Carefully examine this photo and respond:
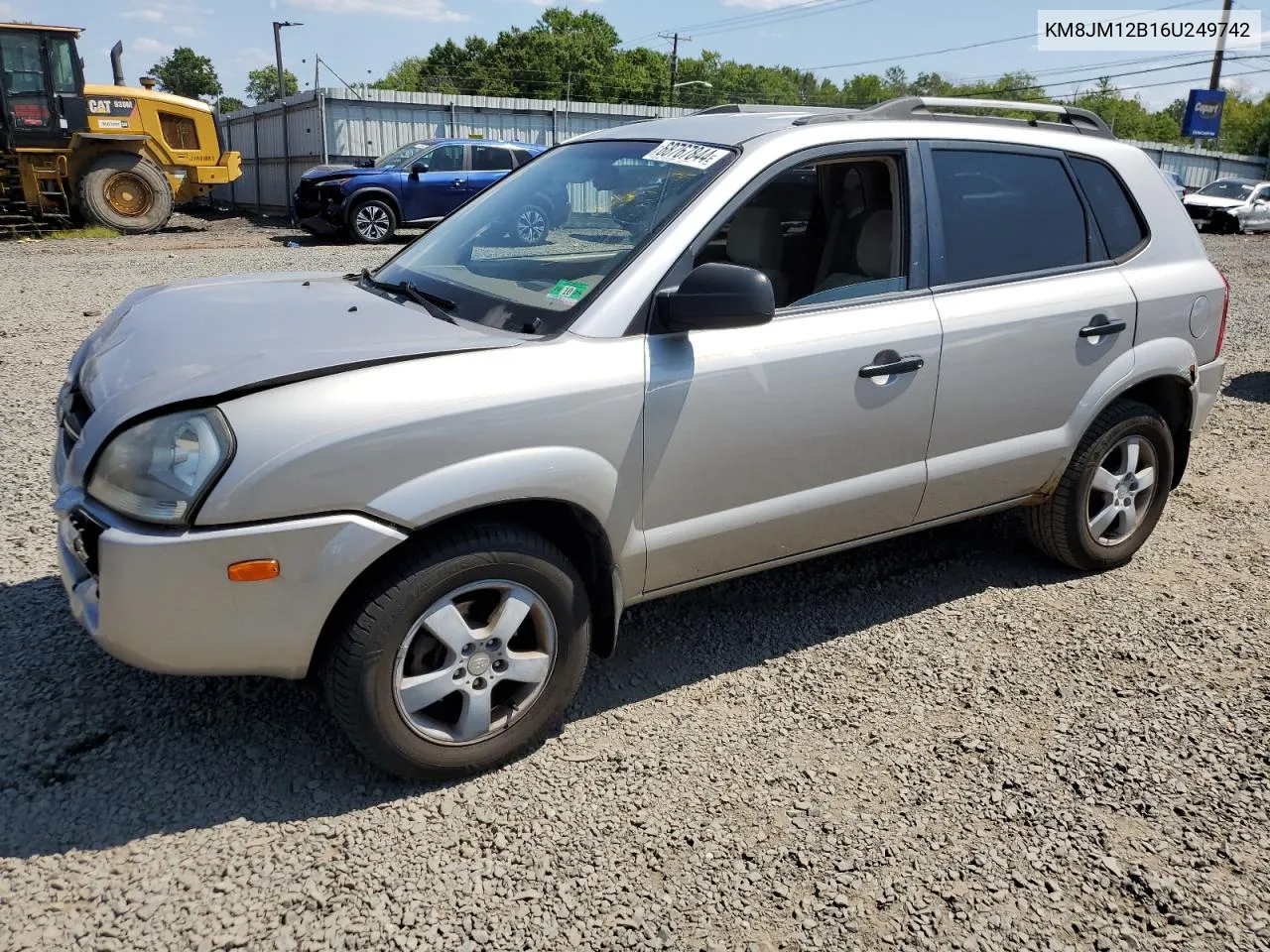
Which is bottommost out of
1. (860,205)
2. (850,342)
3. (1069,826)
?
(1069,826)

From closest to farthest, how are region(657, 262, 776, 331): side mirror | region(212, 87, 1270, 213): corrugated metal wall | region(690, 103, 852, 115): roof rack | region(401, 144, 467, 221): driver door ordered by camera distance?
1. region(657, 262, 776, 331): side mirror
2. region(690, 103, 852, 115): roof rack
3. region(401, 144, 467, 221): driver door
4. region(212, 87, 1270, 213): corrugated metal wall

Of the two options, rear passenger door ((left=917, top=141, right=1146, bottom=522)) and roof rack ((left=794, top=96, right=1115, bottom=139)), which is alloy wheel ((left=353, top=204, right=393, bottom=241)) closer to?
roof rack ((left=794, top=96, right=1115, bottom=139))

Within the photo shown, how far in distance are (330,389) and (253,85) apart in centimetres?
15981

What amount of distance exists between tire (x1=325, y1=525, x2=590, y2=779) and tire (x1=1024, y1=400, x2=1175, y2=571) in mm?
2315

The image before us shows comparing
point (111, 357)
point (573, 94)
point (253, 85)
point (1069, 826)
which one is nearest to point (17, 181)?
point (111, 357)

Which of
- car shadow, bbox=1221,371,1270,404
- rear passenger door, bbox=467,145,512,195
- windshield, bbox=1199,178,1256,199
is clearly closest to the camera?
car shadow, bbox=1221,371,1270,404

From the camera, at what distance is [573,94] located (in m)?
90.4

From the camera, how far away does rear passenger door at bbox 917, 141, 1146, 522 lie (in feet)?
11.8

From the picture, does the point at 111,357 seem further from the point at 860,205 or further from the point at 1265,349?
the point at 1265,349

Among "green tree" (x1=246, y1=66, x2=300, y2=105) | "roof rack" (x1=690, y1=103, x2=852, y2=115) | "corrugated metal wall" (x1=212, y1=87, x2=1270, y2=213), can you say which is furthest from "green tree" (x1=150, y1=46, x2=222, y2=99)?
"roof rack" (x1=690, y1=103, x2=852, y2=115)

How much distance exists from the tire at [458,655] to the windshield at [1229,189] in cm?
2965

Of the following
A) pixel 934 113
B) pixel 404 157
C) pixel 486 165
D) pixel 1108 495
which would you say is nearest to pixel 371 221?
pixel 404 157

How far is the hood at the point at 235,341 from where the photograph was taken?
2482mm

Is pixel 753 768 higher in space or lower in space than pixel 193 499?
lower
